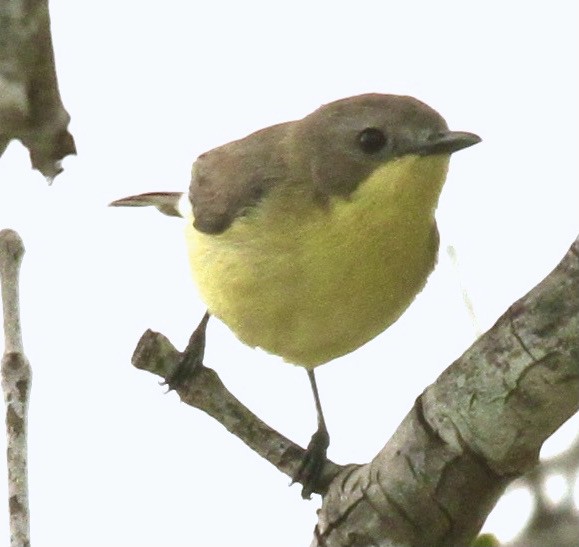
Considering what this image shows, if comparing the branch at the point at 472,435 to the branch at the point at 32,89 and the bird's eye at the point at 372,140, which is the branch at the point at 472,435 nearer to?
the branch at the point at 32,89

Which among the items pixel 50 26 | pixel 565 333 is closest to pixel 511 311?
pixel 565 333

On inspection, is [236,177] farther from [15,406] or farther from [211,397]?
[15,406]

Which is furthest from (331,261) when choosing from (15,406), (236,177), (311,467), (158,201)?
(158,201)

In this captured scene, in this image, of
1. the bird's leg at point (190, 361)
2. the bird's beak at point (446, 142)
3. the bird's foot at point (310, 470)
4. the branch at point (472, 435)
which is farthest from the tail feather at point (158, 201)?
the branch at point (472, 435)

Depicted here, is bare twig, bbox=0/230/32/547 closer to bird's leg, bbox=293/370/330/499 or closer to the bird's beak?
bird's leg, bbox=293/370/330/499

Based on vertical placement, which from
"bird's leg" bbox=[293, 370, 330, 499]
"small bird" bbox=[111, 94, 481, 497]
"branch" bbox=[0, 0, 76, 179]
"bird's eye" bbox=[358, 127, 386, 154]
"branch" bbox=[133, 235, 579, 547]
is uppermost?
"branch" bbox=[0, 0, 76, 179]

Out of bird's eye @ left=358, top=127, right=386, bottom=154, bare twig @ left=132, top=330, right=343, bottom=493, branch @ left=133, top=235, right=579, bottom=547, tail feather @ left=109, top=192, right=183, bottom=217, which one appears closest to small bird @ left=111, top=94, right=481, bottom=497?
bird's eye @ left=358, top=127, right=386, bottom=154
